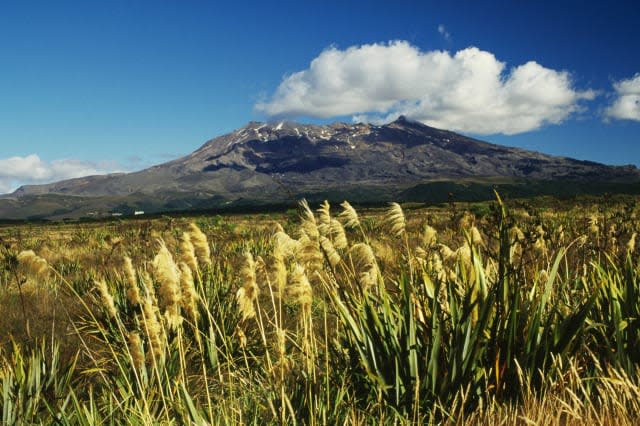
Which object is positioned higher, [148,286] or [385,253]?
[148,286]

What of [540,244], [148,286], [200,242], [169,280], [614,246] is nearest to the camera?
Result: [169,280]

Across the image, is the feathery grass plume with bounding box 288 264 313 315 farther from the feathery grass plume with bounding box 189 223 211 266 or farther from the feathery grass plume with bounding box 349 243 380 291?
the feathery grass plume with bounding box 189 223 211 266

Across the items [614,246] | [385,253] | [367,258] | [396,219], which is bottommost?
[385,253]

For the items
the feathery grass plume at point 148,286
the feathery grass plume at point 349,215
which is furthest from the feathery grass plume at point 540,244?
the feathery grass plume at point 148,286

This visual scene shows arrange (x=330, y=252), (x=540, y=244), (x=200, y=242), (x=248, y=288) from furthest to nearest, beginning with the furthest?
(x=540, y=244) < (x=200, y=242) < (x=330, y=252) < (x=248, y=288)

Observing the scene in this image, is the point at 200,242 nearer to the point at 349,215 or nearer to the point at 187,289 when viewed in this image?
the point at 187,289

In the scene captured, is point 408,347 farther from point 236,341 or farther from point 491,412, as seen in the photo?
point 236,341

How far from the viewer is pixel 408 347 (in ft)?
11.7

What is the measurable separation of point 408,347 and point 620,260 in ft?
12.3

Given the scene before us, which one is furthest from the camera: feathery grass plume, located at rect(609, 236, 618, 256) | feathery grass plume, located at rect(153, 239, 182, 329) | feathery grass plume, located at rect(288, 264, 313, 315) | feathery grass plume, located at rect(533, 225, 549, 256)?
feathery grass plume, located at rect(609, 236, 618, 256)

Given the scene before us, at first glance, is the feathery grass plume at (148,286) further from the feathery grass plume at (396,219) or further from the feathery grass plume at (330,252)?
the feathery grass plume at (396,219)

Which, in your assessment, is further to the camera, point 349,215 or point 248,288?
point 349,215

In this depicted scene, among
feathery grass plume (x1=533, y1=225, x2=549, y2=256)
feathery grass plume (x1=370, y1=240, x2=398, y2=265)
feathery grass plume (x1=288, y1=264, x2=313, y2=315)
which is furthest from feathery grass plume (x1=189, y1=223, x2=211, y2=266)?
feathery grass plume (x1=370, y1=240, x2=398, y2=265)

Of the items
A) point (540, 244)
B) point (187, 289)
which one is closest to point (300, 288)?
point (187, 289)
